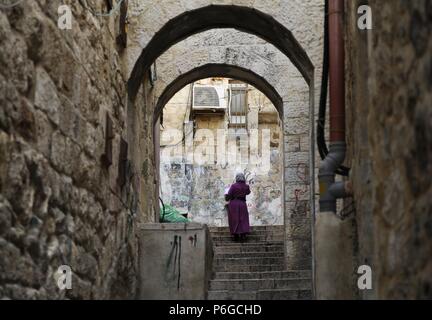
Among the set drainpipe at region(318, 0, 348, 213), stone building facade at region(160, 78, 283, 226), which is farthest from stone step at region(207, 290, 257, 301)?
stone building facade at region(160, 78, 283, 226)

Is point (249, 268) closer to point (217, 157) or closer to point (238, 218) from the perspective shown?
point (238, 218)

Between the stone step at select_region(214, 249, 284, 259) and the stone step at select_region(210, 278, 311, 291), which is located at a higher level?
the stone step at select_region(214, 249, 284, 259)

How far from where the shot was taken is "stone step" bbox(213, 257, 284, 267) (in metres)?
9.06

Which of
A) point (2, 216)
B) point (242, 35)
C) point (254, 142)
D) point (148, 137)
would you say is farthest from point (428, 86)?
point (254, 142)

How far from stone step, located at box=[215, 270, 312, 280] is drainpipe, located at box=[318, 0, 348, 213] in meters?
3.69

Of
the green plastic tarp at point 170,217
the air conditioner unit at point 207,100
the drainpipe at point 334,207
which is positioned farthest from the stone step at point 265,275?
the air conditioner unit at point 207,100

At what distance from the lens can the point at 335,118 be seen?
4.50m

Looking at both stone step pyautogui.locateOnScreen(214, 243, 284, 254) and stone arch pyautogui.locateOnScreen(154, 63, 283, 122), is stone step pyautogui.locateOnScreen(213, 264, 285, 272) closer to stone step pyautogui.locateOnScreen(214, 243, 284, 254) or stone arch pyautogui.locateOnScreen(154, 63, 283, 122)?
stone step pyautogui.locateOnScreen(214, 243, 284, 254)

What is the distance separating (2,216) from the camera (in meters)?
3.15

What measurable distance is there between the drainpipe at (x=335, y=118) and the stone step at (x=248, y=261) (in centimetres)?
472

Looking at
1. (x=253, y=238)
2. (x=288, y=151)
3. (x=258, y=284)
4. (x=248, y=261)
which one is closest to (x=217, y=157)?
(x=253, y=238)

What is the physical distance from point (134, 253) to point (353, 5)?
3.46 m

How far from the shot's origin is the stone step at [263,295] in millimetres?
7156

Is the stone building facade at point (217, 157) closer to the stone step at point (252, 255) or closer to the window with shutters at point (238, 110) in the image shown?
the window with shutters at point (238, 110)
